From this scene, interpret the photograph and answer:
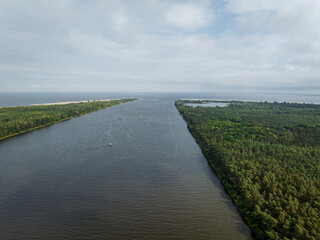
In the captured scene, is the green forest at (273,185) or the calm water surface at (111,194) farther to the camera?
the calm water surface at (111,194)

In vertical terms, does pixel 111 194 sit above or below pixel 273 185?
below

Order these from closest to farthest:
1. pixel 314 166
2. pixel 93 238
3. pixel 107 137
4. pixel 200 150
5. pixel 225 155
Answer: pixel 93 238, pixel 314 166, pixel 225 155, pixel 200 150, pixel 107 137

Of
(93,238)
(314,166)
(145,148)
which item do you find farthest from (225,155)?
(93,238)

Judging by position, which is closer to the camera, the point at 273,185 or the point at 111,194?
the point at 273,185

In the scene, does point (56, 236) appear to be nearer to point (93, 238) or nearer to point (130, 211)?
point (93, 238)

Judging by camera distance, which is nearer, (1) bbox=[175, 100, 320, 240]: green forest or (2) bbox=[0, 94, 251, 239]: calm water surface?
(1) bbox=[175, 100, 320, 240]: green forest

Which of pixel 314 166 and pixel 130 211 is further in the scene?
pixel 314 166

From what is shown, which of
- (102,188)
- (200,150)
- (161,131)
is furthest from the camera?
(161,131)

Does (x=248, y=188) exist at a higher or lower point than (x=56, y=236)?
higher
